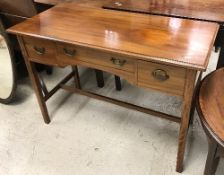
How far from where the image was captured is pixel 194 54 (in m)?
0.98

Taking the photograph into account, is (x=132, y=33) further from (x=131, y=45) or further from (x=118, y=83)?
(x=118, y=83)

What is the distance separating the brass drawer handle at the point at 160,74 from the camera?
104 centimetres

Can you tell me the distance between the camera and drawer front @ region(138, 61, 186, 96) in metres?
1.02

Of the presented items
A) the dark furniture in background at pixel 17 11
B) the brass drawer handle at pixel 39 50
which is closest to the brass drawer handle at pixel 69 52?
the brass drawer handle at pixel 39 50

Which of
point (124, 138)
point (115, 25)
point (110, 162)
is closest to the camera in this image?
point (115, 25)

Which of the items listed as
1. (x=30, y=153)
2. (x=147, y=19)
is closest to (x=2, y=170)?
(x=30, y=153)

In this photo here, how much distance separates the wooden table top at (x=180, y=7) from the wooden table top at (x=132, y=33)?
0.09 m

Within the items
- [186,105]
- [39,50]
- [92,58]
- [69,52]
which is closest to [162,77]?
[186,105]

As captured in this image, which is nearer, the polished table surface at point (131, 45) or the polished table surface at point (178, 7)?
the polished table surface at point (131, 45)

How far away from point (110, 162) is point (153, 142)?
12.2 inches

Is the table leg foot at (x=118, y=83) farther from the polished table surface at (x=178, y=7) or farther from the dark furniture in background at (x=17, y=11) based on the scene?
the polished table surface at (x=178, y=7)

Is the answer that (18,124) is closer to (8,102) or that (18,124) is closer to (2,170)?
(8,102)

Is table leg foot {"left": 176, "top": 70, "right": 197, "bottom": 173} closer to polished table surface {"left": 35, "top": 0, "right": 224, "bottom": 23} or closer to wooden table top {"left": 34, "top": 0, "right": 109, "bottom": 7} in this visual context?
polished table surface {"left": 35, "top": 0, "right": 224, "bottom": 23}

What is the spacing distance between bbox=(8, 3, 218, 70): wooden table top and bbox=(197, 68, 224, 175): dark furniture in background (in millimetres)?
204
